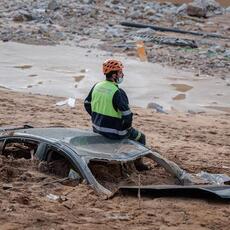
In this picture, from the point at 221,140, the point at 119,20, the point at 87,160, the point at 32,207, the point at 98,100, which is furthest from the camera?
the point at 119,20

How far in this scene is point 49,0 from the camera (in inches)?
1256

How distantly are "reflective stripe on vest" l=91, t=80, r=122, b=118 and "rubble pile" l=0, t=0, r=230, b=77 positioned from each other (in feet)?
37.4

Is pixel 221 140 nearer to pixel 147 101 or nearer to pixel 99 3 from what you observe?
pixel 147 101

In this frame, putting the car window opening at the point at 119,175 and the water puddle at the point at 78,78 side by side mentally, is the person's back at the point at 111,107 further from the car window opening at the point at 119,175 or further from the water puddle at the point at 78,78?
the water puddle at the point at 78,78

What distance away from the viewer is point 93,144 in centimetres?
806

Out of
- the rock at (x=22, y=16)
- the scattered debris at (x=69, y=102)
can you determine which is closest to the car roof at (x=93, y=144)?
the scattered debris at (x=69, y=102)

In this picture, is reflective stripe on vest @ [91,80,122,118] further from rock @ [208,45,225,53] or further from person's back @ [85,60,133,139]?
rock @ [208,45,225,53]

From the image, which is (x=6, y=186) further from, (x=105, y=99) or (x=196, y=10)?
(x=196, y=10)

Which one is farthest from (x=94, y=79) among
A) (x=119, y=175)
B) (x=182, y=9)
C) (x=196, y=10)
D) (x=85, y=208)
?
(x=182, y=9)

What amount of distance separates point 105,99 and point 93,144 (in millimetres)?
642

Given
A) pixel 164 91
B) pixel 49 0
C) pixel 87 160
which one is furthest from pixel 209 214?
pixel 49 0

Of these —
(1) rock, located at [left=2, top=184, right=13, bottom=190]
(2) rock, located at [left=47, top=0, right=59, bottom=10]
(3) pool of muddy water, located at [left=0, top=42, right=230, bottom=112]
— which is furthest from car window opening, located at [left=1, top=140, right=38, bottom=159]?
(2) rock, located at [left=47, top=0, right=59, bottom=10]

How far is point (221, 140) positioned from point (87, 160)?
562 centimetres

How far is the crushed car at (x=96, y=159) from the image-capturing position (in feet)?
24.7
